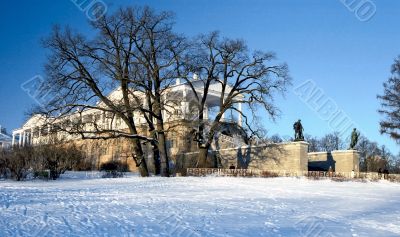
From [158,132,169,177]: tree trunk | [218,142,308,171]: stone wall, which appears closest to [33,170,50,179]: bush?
[158,132,169,177]: tree trunk

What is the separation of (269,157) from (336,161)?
644cm

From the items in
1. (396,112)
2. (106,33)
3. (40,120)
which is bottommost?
(40,120)

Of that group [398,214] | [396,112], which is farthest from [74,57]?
[396,112]

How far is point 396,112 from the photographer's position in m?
42.1

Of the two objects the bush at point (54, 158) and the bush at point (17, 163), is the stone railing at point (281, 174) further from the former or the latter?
the bush at point (17, 163)

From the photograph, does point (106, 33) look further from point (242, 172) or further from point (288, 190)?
point (288, 190)

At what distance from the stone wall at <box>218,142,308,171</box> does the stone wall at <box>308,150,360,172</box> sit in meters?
4.68

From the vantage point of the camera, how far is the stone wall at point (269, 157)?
122ft

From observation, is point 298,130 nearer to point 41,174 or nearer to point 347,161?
point 347,161

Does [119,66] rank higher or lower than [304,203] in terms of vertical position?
higher

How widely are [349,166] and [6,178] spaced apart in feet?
92.0

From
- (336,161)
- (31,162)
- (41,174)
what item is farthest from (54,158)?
(336,161)

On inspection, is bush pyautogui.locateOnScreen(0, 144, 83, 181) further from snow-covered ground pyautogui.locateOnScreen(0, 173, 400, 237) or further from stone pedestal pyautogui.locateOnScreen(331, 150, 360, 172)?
stone pedestal pyautogui.locateOnScreen(331, 150, 360, 172)

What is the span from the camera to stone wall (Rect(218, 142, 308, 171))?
37.2 m
